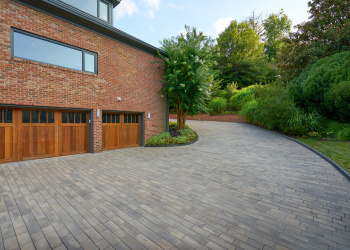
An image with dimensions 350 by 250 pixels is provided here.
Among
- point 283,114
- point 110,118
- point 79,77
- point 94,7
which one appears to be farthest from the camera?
point 283,114

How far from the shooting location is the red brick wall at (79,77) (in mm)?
5617

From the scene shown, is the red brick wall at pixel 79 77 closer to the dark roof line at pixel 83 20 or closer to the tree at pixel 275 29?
the dark roof line at pixel 83 20

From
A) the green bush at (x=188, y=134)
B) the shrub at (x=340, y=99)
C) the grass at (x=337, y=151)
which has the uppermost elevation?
the shrub at (x=340, y=99)

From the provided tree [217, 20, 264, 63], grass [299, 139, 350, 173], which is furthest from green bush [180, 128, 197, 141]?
tree [217, 20, 264, 63]

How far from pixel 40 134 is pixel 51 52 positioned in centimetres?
327

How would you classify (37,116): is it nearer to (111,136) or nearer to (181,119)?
(111,136)

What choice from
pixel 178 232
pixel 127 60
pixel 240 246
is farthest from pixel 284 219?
pixel 127 60

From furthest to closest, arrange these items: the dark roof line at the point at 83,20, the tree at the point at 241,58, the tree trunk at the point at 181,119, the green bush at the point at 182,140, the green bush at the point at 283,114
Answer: the tree at the point at 241,58, the tree trunk at the point at 181,119, the green bush at the point at 283,114, the green bush at the point at 182,140, the dark roof line at the point at 83,20

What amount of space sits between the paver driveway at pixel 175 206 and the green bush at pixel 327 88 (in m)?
5.61

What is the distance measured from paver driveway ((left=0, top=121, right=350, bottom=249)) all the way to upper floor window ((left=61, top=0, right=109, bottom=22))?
343 inches

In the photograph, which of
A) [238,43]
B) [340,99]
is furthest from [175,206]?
[238,43]

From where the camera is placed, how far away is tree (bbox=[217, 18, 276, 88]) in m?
25.0

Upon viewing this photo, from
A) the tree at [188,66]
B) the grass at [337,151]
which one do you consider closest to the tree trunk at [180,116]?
the tree at [188,66]

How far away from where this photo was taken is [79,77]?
7.17 meters
